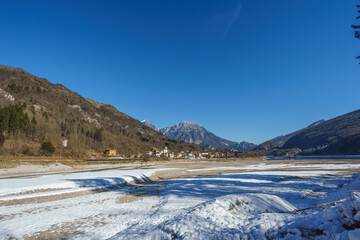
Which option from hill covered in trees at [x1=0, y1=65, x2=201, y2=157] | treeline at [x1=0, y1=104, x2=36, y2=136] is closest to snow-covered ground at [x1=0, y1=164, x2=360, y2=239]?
hill covered in trees at [x1=0, y1=65, x2=201, y2=157]

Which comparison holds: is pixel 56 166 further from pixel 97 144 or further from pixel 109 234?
pixel 97 144

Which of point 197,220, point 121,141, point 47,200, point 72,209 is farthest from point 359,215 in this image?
point 121,141

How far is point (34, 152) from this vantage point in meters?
60.1

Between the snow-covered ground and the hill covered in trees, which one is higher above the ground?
the hill covered in trees

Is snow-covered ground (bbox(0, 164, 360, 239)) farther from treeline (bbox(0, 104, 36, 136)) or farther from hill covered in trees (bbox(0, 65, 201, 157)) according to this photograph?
treeline (bbox(0, 104, 36, 136))

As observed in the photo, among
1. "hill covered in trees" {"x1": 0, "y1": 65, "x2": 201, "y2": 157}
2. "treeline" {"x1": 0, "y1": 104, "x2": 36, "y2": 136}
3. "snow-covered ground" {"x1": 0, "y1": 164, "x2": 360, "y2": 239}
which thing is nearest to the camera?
"snow-covered ground" {"x1": 0, "y1": 164, "x2": 360, "y2": 239}

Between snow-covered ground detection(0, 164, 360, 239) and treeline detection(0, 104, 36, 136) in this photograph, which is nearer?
snow-covered ground detection(0, 164, 360, 239)

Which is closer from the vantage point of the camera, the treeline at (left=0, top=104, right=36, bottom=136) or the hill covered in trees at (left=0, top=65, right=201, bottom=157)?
the hill covered in trees at (left=0, top=65, right=201, bottom=157)

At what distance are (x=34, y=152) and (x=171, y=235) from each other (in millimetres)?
71587

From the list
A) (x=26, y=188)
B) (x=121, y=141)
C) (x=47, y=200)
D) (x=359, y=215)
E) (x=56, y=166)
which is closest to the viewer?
(x=359, y=215)

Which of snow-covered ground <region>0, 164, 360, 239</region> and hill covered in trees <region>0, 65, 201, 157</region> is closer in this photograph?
snow-covered ground <region>0, 164, 360, 239</region>

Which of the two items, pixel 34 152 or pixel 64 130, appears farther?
pixel 64 130

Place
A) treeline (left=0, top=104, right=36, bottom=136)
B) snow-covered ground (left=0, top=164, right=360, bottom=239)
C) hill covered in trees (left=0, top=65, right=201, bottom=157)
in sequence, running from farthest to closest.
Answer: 1. treeline (left=0, top=104, right=36, bottom=136)
2. hill covered in trees (left=0, top=65, right=201, bottom=157)
3. snow-covered ground (left=0, top=164, right=360, bottom=239)

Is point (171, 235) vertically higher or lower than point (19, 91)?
lower
